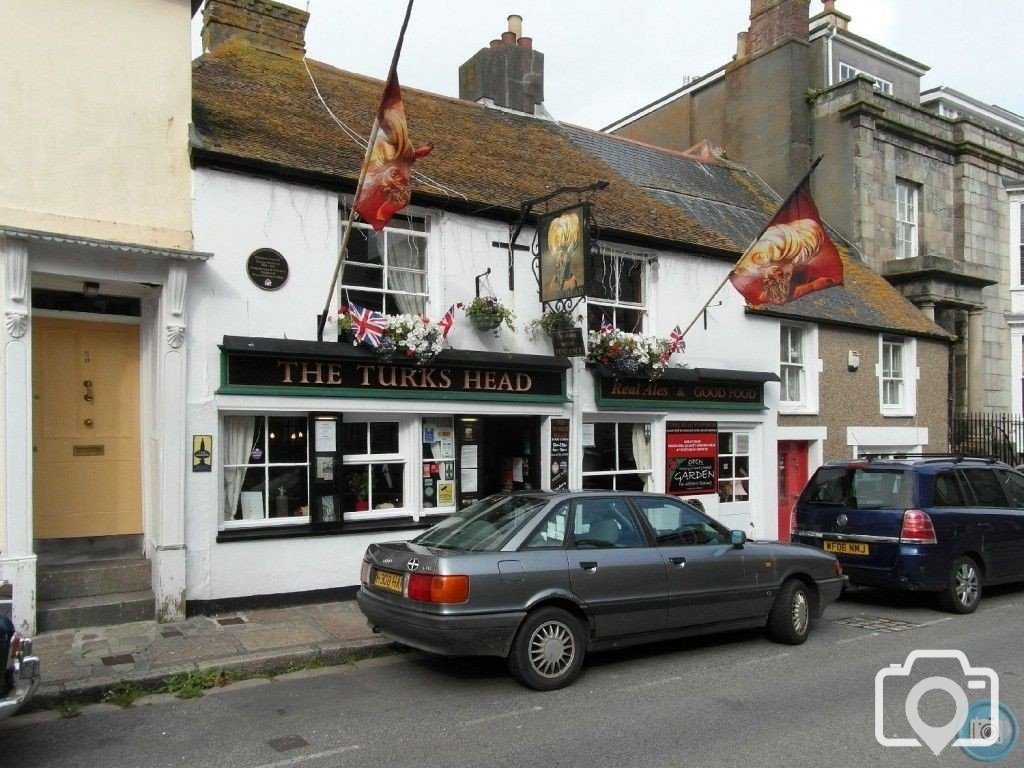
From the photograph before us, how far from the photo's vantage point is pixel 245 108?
1048 centimetres

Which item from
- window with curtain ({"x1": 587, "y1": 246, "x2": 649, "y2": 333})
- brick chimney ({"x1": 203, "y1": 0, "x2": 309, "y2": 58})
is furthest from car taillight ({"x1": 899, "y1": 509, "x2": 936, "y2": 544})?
brick chimney ({"x1": 203, "y1": 0, "x2": 309, "y2": 58})

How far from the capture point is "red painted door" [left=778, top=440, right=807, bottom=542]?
581 inches

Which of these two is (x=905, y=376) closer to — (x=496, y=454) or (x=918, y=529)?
(x=918, y=529)

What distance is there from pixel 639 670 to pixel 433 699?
5.99ft

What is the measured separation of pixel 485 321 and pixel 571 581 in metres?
4.55

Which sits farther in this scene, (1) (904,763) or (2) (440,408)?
(2) (440,408)

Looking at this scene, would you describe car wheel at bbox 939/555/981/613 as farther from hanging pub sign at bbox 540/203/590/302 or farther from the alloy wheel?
Result: hanging pub sign at bbox 540/203/590/302

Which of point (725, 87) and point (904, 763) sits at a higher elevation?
point (725, 87)

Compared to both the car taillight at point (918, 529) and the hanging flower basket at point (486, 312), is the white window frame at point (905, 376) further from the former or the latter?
the hanging flower basket at point (486, 312)

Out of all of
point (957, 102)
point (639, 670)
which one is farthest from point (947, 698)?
point (957, 102)

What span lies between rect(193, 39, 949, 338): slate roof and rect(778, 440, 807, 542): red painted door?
2.30 meters

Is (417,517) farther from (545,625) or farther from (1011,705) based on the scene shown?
(1011,705)

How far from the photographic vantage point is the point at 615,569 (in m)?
6.88

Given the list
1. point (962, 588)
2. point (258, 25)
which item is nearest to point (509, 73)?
point (258, 25)
